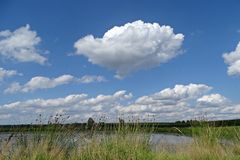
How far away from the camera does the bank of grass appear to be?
436 inches

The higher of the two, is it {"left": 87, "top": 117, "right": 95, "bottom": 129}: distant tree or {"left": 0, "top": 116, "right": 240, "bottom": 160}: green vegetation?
{"left": 87, "top": 117, "right": 95, "bottom": 129}: distant tree

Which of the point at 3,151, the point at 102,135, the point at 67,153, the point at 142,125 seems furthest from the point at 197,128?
the point at 3,151

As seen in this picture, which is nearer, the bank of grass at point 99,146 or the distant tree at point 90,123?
the bank of grass at point 99,146

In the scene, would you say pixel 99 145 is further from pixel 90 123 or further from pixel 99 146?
pixel 90 123

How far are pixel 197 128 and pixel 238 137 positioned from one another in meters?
1.44

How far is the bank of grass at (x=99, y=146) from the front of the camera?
1106 cm

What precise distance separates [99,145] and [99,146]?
14cm

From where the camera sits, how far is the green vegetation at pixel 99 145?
11.1 metres

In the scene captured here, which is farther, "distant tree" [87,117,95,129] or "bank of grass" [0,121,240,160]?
"distant tree" [87,117,95,129]

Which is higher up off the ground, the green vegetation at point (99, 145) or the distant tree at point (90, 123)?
the distant tree at point (90, 123)

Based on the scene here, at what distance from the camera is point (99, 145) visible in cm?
1211

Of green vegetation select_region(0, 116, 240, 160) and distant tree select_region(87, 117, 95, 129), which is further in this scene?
distant tree select_region(87, 117, 95, 129)

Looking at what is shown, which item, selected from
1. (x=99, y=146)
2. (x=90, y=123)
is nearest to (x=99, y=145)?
(x=99, y=146)

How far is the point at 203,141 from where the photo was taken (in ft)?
46.0
